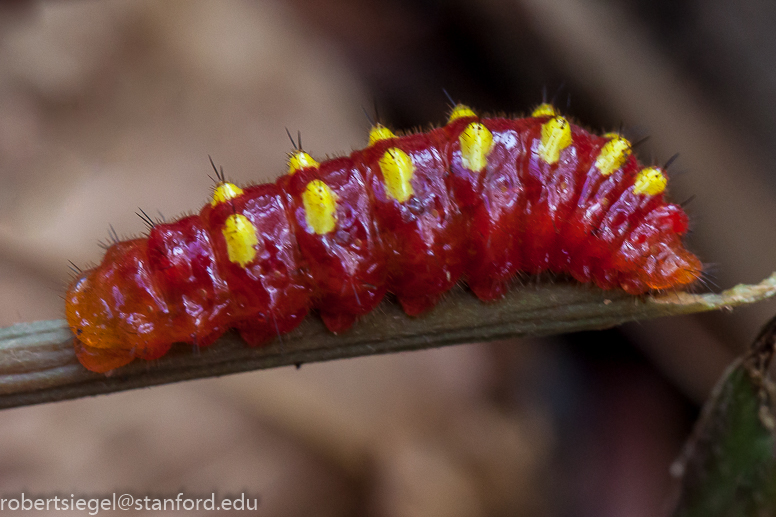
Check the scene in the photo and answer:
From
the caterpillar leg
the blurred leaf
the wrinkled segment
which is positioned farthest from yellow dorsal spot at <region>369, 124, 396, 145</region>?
the blurred leaf

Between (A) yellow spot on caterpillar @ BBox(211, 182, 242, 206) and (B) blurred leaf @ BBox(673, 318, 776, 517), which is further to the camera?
(A) yellow spot on caterpillar @ BBox(211, 182, 242, 206)

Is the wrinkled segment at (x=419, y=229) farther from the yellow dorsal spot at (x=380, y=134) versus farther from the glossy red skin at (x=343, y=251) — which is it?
the yellow dorsal spot at (x=380, y=134)

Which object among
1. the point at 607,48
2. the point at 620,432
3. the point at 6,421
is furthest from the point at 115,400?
the point at 607,48

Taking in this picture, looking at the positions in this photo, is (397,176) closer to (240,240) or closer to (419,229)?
(419,229)

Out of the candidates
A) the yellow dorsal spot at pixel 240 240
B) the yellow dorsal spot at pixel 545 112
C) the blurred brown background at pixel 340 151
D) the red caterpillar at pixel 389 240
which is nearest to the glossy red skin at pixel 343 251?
the red caterpillar at pixel 389 240

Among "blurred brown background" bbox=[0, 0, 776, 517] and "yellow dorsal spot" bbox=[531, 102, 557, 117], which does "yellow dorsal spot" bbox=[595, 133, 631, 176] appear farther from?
"blurred brown background" bbox=[0, 0, 776, 517]

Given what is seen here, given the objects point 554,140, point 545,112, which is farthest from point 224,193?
point 545,112

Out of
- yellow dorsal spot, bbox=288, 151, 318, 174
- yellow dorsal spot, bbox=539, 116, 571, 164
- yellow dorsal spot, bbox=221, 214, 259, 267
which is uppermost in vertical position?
yellow dorsal spot, bbox=539, 116, 571, 164
